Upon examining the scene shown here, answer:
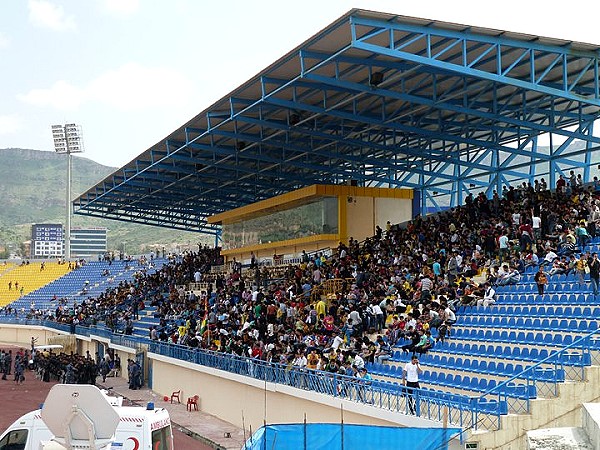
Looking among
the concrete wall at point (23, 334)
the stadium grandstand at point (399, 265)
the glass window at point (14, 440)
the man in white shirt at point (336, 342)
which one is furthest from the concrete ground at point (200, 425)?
the concrete wall at point (23, 334)

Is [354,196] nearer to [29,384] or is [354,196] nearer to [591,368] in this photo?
[29,384]

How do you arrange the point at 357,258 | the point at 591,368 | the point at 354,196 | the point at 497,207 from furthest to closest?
the point at 354,196 < the point at 357,258 < the point at 497,207 < the point at 591,368

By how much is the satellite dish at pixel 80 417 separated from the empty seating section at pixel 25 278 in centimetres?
7111

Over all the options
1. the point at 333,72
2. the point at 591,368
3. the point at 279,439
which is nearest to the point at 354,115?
the point at 333,72

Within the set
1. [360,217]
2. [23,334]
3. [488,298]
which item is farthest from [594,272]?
[23,334]

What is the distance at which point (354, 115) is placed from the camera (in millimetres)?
30844

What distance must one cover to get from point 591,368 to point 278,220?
28.4m

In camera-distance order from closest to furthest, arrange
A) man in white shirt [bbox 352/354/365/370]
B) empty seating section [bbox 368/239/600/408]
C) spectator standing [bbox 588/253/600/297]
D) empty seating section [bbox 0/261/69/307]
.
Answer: empty seating section [bbox 368/239/600/408] → spectator standing [bbox 588/253/600/297] → man in white shirt [bbox 352/354/365/370] → empty seating section [bbox 0/261/69/307]

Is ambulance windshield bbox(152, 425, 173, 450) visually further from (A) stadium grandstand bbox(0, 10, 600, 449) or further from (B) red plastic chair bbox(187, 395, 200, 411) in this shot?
(B) red plastic chair bbox(187, 395, 200, 411)

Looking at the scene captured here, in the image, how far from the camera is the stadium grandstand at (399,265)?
17.6m

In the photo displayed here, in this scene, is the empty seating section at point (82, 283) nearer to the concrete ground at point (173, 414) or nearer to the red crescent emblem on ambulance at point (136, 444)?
the concrete ground at point (173, 414)

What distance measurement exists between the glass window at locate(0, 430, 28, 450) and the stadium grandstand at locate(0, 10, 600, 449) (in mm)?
3685

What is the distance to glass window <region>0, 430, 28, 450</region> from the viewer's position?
12625mm

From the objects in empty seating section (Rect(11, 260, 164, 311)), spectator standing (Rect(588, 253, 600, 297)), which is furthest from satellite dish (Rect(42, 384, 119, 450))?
empty seating section (Rect(11, 260, 164, 311))
